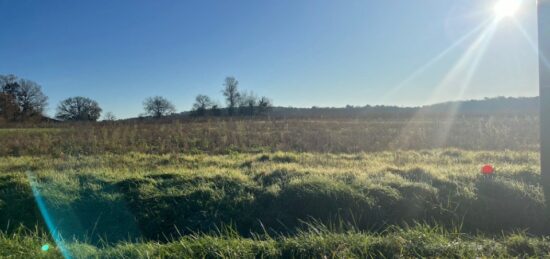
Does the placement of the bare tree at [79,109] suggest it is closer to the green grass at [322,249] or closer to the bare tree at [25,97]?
the bare tree at [25,97]

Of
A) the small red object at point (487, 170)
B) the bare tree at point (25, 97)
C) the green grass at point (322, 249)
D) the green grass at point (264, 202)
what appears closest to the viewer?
the green grass at point (322, 249)

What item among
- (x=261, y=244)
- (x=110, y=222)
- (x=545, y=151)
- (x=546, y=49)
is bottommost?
(x=110, y=222)

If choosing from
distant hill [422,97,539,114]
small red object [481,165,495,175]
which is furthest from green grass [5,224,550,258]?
distant hill [422,97,539,114]

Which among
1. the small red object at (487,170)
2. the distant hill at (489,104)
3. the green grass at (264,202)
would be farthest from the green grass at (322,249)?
the distant hill at (489,104)

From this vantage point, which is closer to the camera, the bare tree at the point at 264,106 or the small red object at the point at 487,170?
the small red object at the point at 487,170

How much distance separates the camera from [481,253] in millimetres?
3840

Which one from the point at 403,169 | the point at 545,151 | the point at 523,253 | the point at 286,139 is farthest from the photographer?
the point at 286,139

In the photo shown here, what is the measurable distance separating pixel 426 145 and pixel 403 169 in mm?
8580

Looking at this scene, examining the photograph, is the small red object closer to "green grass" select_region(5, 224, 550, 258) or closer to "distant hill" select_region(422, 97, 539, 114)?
"green grass" select_region(5, 224, 550, 258)

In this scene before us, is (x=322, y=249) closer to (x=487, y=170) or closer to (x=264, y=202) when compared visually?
(x=264, y=202)

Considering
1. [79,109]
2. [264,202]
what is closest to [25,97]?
[79,109]

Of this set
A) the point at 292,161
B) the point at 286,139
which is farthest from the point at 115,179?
the point at 286,139

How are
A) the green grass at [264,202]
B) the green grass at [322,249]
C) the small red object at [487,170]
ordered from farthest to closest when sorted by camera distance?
the small red object at [487,170] < the green grass at [264,202] < the green grass at [322,249]

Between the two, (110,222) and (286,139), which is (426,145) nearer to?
(286,139)
